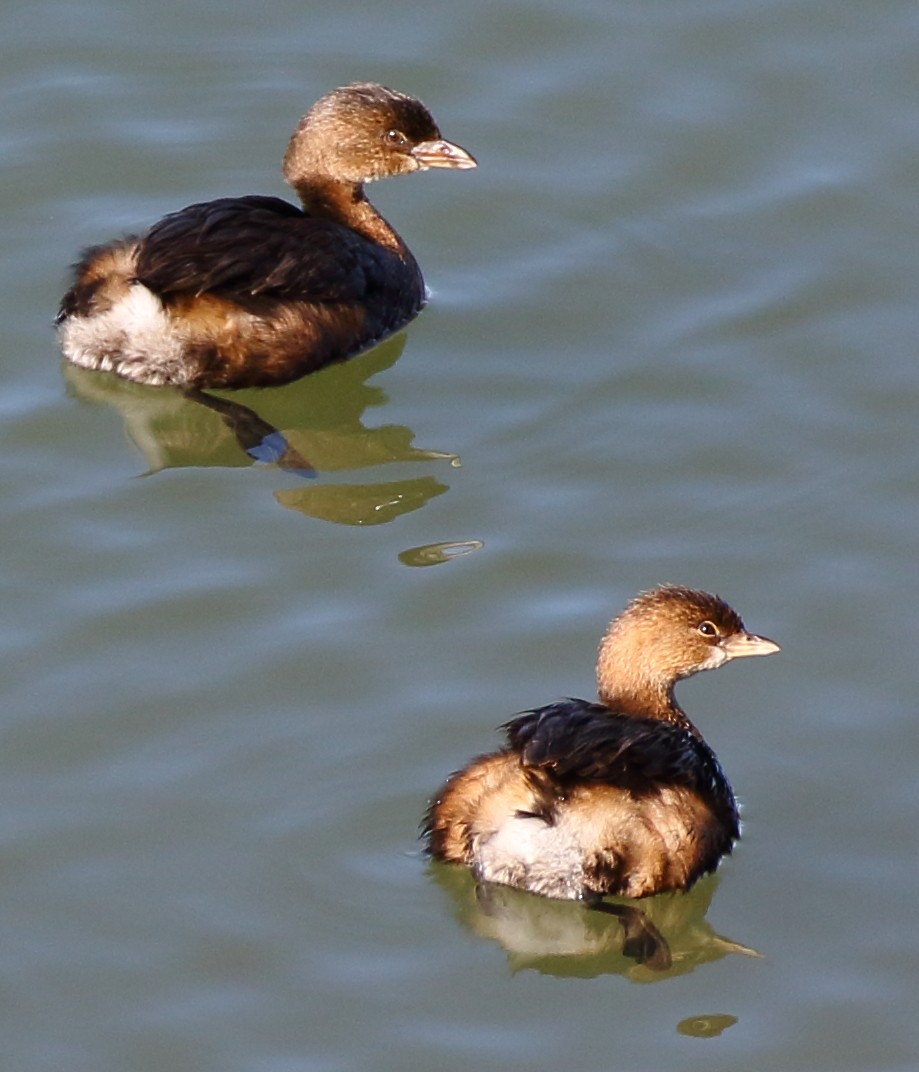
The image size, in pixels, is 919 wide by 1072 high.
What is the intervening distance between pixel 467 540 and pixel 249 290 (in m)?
1.44

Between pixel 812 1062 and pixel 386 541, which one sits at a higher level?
pixel 386 541

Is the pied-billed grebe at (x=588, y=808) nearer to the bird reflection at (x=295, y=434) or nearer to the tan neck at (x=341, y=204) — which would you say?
the bird reflection at (x=295, y=434)

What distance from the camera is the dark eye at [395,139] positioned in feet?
31.8

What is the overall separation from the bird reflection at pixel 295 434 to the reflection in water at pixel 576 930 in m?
1.95

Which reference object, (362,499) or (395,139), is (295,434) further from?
(395,139)

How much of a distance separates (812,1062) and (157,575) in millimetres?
2767

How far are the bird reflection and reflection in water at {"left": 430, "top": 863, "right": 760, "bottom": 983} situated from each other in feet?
6.39

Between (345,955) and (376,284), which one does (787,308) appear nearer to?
(376,284)

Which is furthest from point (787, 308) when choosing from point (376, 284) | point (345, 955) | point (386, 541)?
point (345, 955)

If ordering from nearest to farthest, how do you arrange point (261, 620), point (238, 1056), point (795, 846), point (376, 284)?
1. point (238, 1056)
2. point (795, 846)
3. point (261, 620)
4. point (376, 284)

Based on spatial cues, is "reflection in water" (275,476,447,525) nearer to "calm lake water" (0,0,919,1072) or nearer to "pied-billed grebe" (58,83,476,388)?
"calm lake water" (0,0,919,1072)

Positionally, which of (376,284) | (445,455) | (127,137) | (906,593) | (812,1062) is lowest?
(812,1062)

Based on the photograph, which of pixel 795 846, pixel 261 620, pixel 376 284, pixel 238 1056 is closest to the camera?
pixel 238 1056

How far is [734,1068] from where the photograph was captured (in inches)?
238
